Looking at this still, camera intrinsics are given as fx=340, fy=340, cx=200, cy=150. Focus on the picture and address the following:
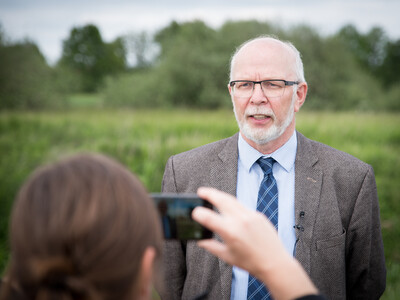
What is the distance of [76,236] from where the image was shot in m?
0.82

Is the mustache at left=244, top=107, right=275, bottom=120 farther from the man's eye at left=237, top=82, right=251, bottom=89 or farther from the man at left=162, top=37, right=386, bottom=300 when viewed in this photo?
the man's eye at left=237, top=82, right=251, bottom=89

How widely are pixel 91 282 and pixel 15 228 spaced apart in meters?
0.24

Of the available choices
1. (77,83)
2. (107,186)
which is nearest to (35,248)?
(107,186)

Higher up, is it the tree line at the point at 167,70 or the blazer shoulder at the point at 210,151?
the tree line at the point at 167,70

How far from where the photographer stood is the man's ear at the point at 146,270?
2.97 ft

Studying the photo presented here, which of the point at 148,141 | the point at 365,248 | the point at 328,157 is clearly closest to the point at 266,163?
the point at 328,157

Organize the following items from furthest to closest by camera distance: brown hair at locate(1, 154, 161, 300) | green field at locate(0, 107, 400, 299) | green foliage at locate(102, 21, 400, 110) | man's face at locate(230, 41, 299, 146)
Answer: green foliage at locate(102, 21, 400, 110)
green field at locate(0, 107, 400, 299)
man's face at locate(230, 41, 299, 146)
brown hair at locate(1, 154, 161, 300)

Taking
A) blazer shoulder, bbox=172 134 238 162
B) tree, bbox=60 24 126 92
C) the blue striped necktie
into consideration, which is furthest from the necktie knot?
tree, bbox=60 24 126 92

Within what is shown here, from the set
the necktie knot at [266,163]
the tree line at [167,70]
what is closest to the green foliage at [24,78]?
the tree line at [167,70]

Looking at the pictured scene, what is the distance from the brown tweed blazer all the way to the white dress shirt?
5 cm

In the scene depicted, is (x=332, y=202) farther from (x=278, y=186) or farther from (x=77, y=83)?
(x=77, y=83)

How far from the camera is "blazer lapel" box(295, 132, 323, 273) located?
216cm

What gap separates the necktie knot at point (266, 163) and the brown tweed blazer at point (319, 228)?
0.17 metres

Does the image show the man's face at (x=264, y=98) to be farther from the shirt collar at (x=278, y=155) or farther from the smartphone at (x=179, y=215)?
the smartphone at (x=179, y=215)
